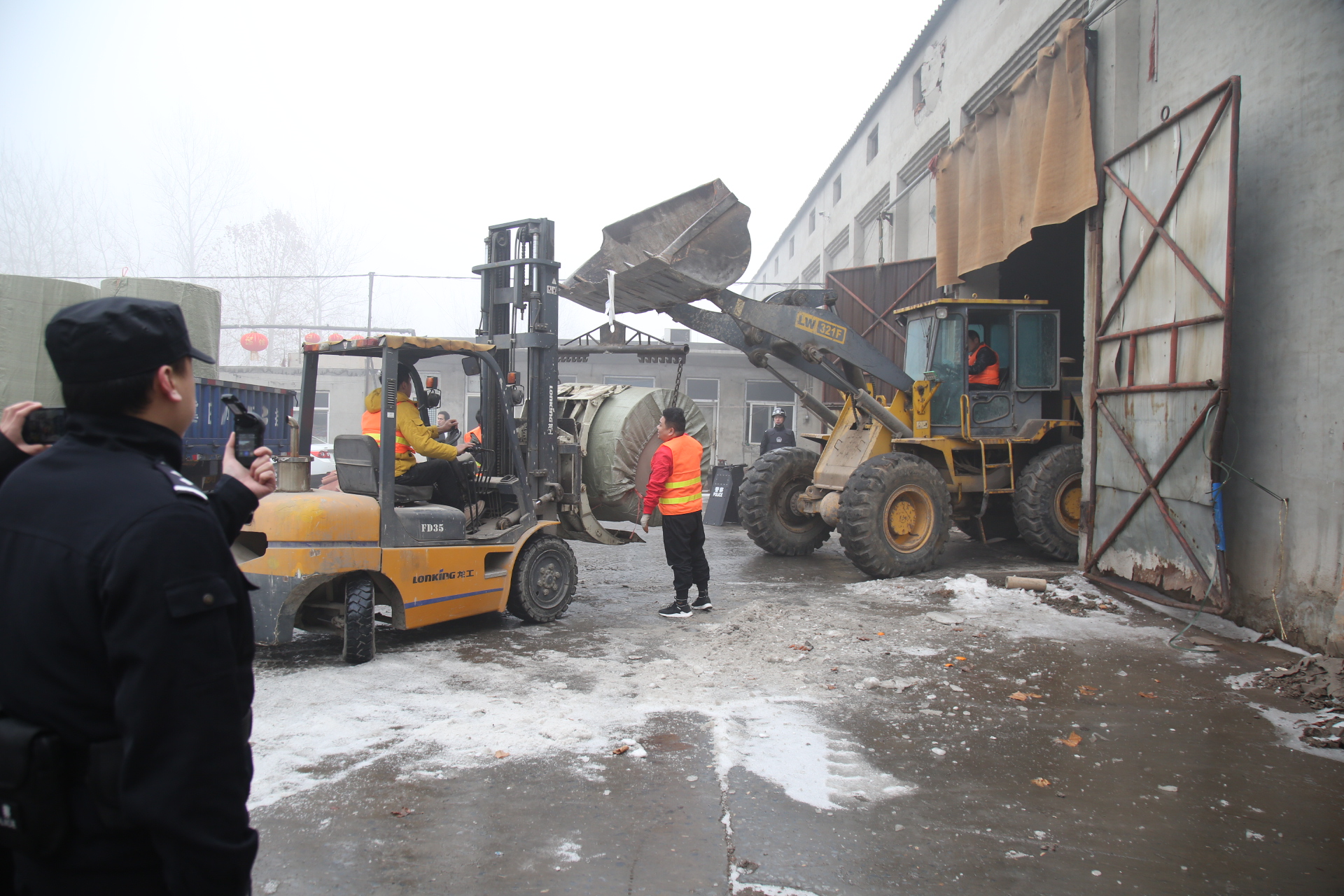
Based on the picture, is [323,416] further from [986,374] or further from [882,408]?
[986,374]

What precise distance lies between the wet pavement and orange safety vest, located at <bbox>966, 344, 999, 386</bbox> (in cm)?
371

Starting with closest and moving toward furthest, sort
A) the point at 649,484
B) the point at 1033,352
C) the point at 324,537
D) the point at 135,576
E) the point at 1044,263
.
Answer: the point at 135,576, the point at 324,537, the point at 649,484, the point at 1033,352, the point at 1044,263

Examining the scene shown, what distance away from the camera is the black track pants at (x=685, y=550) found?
7.12 m

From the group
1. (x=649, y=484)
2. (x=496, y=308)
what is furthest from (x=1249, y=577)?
(x=496, y=308)

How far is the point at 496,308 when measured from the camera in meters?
7.21

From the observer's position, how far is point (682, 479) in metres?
7.10

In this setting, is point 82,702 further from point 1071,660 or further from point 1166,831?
point 1071,660

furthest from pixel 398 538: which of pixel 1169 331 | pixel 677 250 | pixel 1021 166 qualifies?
pixel 1021 166

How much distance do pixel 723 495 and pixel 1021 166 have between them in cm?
642

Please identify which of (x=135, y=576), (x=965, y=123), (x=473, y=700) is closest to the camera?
(x=135, y=576)

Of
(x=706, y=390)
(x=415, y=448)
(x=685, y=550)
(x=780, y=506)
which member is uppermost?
(x=706, y=390)

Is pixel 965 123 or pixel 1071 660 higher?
pixel 965 123

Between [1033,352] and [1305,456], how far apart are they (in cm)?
414

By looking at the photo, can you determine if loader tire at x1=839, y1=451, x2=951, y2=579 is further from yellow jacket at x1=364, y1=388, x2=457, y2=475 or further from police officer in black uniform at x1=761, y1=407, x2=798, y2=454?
police officer in black uniform at x1=761, y1=407, x2=798, y2=454
